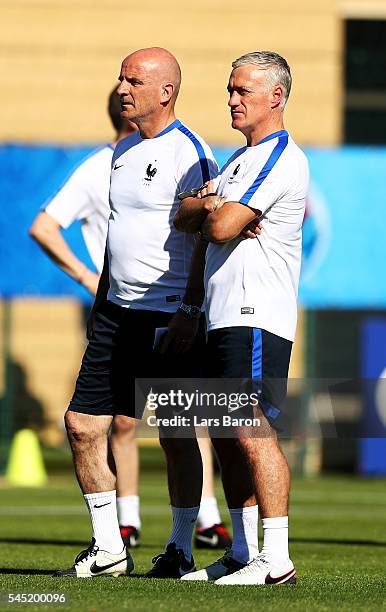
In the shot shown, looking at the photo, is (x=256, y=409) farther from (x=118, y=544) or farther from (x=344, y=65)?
(x=344, y=65)

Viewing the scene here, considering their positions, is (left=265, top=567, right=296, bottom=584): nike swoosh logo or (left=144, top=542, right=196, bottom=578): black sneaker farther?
(left=144, top=542, right=196, bottom=578): black sneaker

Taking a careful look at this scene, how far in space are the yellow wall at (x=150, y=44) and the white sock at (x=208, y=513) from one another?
1162cm

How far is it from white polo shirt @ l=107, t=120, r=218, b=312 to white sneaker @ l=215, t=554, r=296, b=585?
119cm

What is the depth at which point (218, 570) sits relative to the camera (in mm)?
6523

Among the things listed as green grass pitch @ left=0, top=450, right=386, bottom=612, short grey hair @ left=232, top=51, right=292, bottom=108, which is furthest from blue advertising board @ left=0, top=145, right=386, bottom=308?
short grey hair @ left=232, top=51, right=292, bottom=108

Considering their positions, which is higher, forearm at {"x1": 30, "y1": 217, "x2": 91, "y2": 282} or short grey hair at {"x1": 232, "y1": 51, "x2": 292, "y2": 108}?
short grey hair at {"x1": 232, "y1": 51, "x2": 292, "y2": 108}

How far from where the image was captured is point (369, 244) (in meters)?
16.6

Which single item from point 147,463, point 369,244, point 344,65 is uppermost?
point 344,65

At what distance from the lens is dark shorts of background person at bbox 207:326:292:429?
19.9 ft

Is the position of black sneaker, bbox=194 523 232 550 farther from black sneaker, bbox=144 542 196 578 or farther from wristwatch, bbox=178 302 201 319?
wristwatch, bbox=178 302 201 319

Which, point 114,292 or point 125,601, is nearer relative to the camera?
point 125,601

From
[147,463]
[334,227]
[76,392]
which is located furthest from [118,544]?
[147,463]

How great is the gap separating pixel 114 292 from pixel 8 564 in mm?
1534

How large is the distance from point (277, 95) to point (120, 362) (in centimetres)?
134
